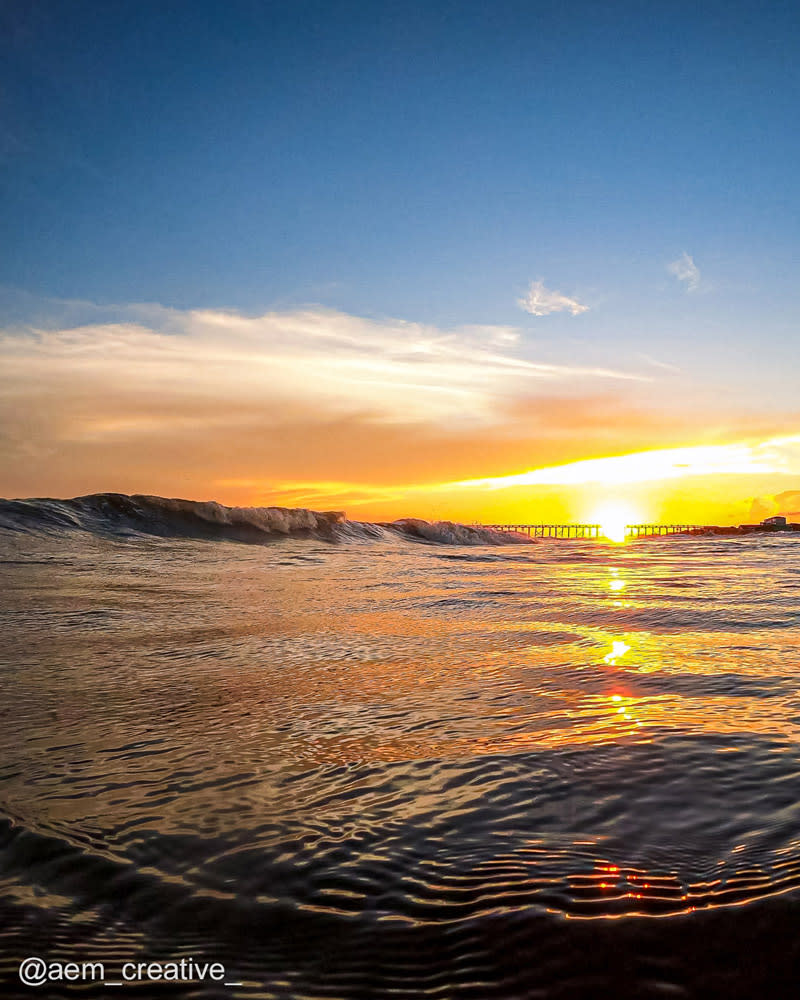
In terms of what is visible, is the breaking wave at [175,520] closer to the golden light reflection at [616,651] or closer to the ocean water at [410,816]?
the ocean water at [410,816]

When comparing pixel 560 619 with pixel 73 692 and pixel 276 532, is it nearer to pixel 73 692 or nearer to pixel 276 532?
pixel 73 692

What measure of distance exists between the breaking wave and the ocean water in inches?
564

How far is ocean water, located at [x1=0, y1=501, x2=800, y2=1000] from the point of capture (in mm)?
924

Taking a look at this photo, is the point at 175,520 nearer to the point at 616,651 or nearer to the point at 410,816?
the point at 616,651

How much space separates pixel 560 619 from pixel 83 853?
3.29m

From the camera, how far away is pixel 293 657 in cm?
299

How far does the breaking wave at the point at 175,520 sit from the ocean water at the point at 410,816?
14327 mm

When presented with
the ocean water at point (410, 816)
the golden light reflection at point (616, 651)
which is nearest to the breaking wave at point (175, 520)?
the ocean water at point (410, 816)

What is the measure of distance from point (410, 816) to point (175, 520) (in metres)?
19.1

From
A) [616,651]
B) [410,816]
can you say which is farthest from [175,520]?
[410,816]

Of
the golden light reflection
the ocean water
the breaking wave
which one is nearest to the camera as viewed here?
the ocean water

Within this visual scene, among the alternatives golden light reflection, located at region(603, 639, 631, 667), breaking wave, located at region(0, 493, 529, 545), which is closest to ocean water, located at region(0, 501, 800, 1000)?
golden light reflection, located at region(603, 639, 631, 667)

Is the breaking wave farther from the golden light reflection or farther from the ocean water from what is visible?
the golden light reflection

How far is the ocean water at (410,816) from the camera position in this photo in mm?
924
